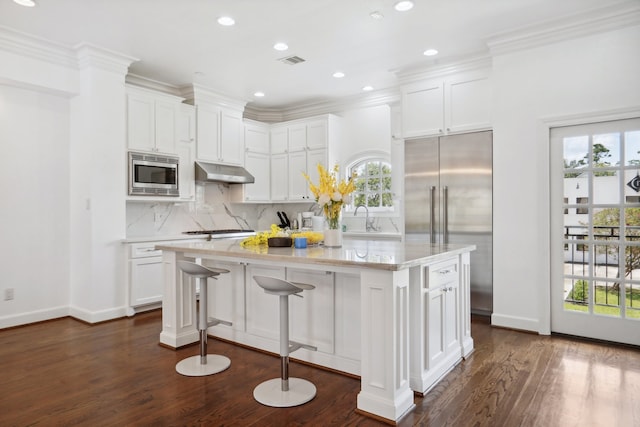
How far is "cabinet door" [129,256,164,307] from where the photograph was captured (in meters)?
4.53

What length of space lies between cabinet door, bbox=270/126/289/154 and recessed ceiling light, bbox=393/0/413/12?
3334mm

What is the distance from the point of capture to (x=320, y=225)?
20.7 ft

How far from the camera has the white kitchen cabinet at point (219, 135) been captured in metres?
5.60

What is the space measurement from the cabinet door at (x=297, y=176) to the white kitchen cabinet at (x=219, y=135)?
810mm

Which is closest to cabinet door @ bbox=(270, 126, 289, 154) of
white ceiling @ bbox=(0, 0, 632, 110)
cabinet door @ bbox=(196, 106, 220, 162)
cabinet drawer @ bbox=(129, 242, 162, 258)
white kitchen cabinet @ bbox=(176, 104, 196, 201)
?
cabinet door @ bbox=(196, 106, 220, 162)

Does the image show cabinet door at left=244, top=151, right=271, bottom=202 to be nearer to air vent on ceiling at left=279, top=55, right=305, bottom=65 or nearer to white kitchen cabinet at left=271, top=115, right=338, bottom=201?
white kitchen cabinet at left=271, top=115, right=338, bottom=201

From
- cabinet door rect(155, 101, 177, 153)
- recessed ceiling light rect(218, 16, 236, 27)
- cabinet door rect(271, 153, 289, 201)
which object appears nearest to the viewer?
recessed ceiling light rect(218, 16, 236, 27)

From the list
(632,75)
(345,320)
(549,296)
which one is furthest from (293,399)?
(632,75)

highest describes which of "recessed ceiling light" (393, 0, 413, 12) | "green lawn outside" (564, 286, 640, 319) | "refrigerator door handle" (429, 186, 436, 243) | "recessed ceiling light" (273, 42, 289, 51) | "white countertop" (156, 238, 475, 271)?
"recessed ceiling light" (273, 42, 289, 51)

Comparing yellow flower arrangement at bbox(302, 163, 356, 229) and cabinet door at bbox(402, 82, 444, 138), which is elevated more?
cabinet door at bbox(402, 82, 444, 138)

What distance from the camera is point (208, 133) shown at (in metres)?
5.69

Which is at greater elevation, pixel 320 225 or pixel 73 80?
pixel 73 80

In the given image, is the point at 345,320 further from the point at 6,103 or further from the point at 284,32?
the point at 6,103

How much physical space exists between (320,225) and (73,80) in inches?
146
